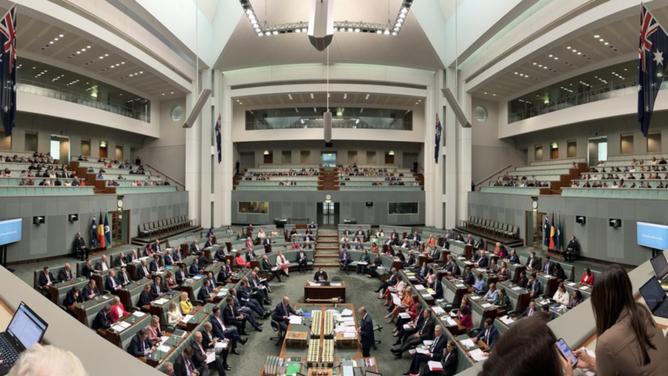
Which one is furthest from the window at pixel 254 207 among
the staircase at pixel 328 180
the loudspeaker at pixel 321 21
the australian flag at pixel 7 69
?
the australian flag at pixel 7 69

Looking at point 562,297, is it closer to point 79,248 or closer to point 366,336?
point 366,336

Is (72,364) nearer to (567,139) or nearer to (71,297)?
(71,297)

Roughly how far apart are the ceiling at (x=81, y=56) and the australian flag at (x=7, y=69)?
770 cm

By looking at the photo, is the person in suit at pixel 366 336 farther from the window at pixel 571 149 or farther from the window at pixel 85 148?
the window at pixel 85 148

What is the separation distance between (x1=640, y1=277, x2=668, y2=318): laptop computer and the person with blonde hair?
3595 mm

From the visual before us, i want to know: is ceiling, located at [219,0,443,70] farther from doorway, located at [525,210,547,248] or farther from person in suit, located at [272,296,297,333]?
person in suit, located at [272,296,297,333]

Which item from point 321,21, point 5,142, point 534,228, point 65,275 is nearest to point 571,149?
point 534,228

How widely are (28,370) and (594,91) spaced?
24319 millimetres

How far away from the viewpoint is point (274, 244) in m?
19.0

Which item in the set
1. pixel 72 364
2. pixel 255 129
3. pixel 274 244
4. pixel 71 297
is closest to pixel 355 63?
pixel 255 129

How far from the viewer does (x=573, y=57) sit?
19.0m

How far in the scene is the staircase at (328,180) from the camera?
1111 inches

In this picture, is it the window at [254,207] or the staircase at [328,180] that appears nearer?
the window at [254,207]

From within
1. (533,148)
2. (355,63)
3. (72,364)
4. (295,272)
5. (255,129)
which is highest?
(355,63)
